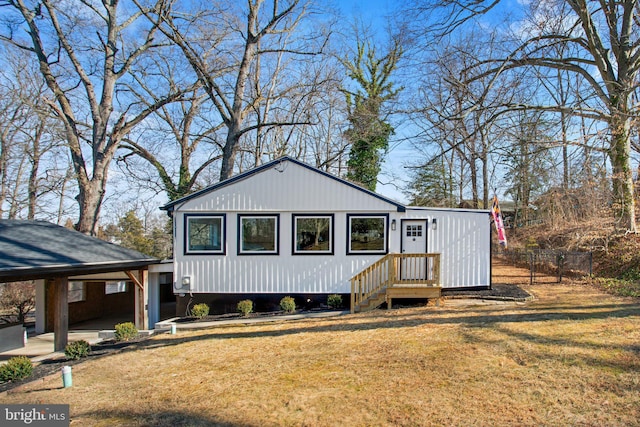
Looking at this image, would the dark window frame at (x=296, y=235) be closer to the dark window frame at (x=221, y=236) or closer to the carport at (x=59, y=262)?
the dark window frame at (x=221, y=236)

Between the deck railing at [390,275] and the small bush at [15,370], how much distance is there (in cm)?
697

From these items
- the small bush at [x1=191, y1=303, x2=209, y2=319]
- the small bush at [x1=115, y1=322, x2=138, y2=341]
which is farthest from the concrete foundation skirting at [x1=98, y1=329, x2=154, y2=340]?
the small bush at [x1=191, y1=303, x2=209, y2=319]

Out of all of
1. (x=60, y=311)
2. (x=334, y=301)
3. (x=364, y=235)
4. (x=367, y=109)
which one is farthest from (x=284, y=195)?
(x=367, y=109)

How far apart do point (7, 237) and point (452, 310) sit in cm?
1002

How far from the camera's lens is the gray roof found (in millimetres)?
7535

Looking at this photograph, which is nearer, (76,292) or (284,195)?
(284,195)

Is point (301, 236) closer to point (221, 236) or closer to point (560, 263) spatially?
point (221, 236)

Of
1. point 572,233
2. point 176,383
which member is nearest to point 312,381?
point 176,383

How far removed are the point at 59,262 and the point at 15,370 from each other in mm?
2252

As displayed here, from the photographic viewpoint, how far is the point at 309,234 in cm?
1162

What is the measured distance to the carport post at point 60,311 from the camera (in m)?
8.62

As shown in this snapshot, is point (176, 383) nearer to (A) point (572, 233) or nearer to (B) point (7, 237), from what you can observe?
(B) point (7, 237)

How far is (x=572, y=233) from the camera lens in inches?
532

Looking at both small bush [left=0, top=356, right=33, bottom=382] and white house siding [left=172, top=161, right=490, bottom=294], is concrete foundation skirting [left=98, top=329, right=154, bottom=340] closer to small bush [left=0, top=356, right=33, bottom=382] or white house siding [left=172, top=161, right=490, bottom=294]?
white house siding [left=172, top=161, right=490, bottom=294]
